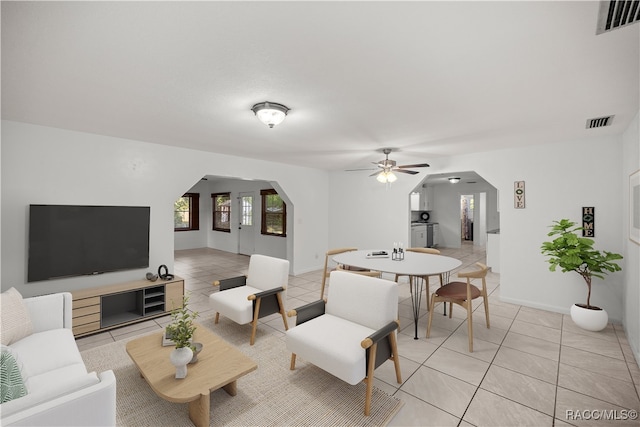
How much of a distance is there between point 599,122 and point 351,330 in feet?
11.4

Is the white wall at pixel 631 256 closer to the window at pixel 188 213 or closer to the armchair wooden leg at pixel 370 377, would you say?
the armchair wooden leg at pixel 370 377

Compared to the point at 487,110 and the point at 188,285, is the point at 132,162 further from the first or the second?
the point at 487,110

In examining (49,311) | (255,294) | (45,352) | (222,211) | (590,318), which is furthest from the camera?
Result: (222,211)

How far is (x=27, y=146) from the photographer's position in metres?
3.17

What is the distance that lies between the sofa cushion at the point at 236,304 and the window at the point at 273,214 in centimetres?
413

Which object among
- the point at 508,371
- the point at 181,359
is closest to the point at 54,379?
the point at 181,359

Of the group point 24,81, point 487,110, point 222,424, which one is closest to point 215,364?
point 222,424

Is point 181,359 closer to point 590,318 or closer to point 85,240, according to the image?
point 85,240

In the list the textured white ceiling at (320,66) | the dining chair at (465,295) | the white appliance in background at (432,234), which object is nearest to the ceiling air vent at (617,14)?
the textured white ceiling at (320,66)

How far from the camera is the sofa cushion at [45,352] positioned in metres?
1.94

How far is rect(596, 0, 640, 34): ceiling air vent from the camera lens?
4.22ft

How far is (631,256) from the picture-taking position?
3.02 meters

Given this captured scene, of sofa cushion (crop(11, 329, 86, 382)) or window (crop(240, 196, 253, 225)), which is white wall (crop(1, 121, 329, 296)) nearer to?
sofa cushion (crop(11, 329, 86, 382))

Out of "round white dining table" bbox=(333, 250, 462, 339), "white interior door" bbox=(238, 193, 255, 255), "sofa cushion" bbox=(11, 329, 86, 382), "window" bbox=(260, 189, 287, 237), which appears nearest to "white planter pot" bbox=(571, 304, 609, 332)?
"round white dining table" bbox=(333, 250, 462, 339)
